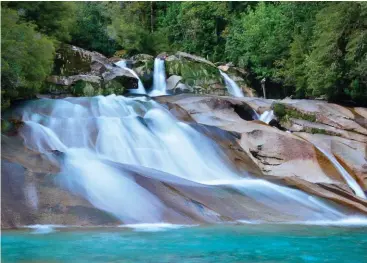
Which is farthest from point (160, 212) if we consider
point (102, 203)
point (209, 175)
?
point (209, 175)

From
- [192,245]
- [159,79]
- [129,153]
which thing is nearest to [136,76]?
[159,79]

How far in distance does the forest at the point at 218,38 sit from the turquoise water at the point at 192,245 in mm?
7185

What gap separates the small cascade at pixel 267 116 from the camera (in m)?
18.7

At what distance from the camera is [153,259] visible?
7.09 metres

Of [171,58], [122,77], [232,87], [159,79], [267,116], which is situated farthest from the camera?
[171,58]

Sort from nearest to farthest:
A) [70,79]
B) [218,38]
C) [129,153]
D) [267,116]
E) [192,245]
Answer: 1. [192,245]
2. [129,153]
3. [267,116]
4. [70,79]
5. [218,38]

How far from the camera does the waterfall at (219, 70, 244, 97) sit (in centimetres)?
2598

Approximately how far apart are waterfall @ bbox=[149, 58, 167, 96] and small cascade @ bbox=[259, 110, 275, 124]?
6941 mm

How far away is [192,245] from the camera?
7.99 metres

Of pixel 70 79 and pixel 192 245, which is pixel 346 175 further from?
pixel 70 79

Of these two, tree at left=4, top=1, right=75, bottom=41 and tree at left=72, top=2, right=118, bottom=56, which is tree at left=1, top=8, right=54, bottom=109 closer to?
tree at left=4, top=1, right=75, bottom=41

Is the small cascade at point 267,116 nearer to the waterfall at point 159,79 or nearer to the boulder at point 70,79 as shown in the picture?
the waterfall at point 159,79

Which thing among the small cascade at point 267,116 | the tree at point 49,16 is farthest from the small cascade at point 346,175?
the tree at point 49,16

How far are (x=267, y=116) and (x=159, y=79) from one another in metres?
8.24
